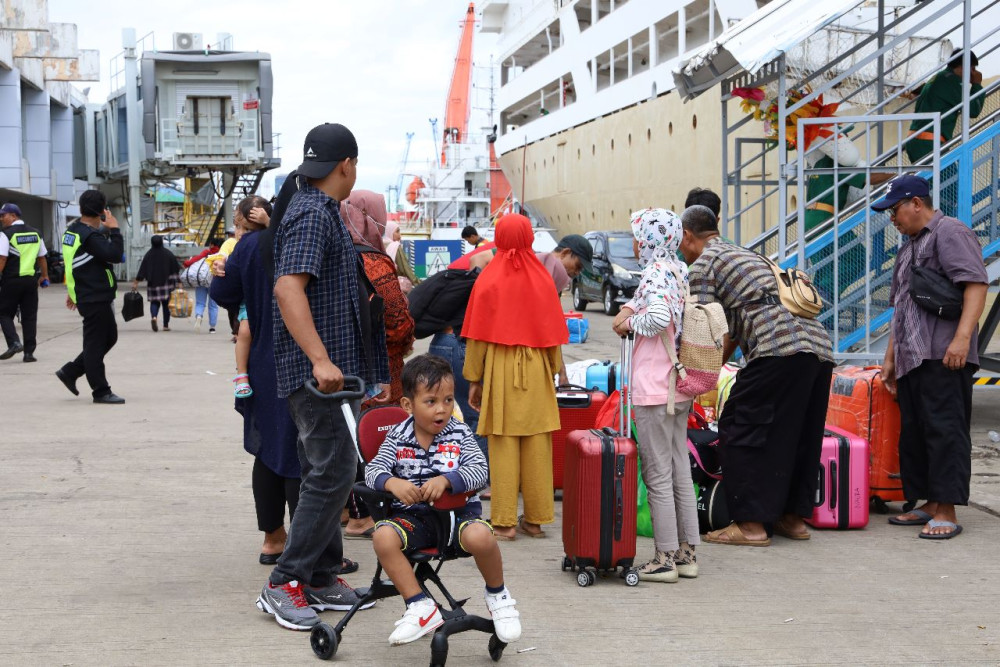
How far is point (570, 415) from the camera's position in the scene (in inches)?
274

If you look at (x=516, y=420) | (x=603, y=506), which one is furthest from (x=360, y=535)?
(x=603, y=506)

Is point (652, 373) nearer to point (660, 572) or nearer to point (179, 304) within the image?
point (660, 572)

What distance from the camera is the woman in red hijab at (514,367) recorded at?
19.5 feet

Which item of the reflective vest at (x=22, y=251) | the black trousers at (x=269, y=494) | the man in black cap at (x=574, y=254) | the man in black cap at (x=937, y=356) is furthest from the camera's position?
the reflective vest at (x=22, y=251)

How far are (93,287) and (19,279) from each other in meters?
4.15

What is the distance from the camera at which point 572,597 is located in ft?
16.3

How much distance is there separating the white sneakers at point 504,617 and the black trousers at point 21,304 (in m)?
11.3

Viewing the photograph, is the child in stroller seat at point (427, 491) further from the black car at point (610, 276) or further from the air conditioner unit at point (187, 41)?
the air conditioner unit at point (187, 41)

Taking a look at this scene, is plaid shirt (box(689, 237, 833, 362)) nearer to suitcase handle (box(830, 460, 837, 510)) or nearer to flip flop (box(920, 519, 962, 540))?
suitcase handle (box(830, 460, 837, 510))

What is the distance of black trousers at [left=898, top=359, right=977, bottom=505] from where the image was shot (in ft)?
19.8

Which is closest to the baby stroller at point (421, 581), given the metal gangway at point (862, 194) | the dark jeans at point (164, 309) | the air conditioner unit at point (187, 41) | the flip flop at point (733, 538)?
the flip flop at point (733, 538)

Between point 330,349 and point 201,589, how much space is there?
1384mm

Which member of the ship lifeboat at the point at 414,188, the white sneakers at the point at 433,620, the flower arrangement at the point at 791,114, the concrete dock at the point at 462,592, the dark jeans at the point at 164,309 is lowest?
the concrete dock at the point at 462,592

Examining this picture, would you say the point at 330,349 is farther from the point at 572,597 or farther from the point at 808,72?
the point at 808,72
